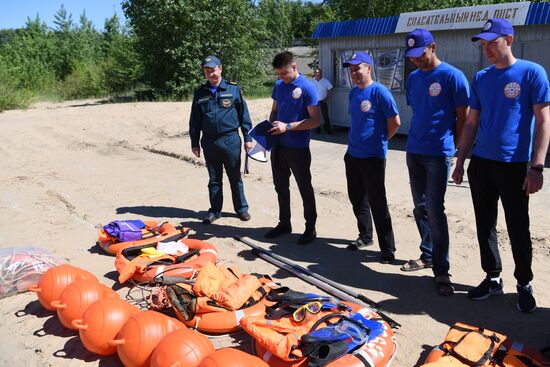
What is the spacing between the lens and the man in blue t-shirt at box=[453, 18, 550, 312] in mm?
3771

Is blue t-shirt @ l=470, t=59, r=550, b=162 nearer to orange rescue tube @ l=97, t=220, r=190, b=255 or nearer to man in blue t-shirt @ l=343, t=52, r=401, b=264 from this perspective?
man in blue t-shirt @ l=343, t=52, r=401, b=264

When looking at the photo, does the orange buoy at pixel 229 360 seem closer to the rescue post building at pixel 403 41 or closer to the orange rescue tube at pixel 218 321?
the orange rescue tube at pixel 218 321

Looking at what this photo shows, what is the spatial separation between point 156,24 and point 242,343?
66.0ft

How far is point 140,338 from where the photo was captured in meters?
3.55

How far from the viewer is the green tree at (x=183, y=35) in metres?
21.8

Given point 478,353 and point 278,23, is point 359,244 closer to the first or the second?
point 478,353

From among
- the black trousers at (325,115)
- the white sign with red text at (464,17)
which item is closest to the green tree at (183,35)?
the black trousers at (325,115)

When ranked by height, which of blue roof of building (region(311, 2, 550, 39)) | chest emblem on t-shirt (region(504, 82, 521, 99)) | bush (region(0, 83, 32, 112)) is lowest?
chest emblem on t-shirt (region(504, 82, 521, 99))

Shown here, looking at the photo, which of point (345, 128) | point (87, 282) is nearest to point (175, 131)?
point (345, 128)

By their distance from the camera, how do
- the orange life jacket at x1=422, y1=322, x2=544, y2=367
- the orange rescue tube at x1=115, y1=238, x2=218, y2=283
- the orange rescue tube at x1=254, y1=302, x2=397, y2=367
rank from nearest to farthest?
the orange life jacket at x1=422, y1=322, x2=544, y2=367, the orange rescue tube at x1=254, y1=302, x2=397, y2=367, the orange rescue tube at x1=115, y1=238, x2=218, y2=283

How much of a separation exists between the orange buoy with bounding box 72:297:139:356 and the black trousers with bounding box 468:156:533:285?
2.87 meters

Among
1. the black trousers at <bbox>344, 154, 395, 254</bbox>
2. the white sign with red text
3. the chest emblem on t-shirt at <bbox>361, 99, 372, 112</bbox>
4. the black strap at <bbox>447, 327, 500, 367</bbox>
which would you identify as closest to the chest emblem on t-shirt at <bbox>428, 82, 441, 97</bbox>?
the chest emblem on t-shirt at <bbox>361, 99, 372, 112</bbox>

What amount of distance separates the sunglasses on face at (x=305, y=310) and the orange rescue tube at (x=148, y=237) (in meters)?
2.41

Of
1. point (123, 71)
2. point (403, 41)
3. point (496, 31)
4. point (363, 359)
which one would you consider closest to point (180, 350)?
point (363, 359)
